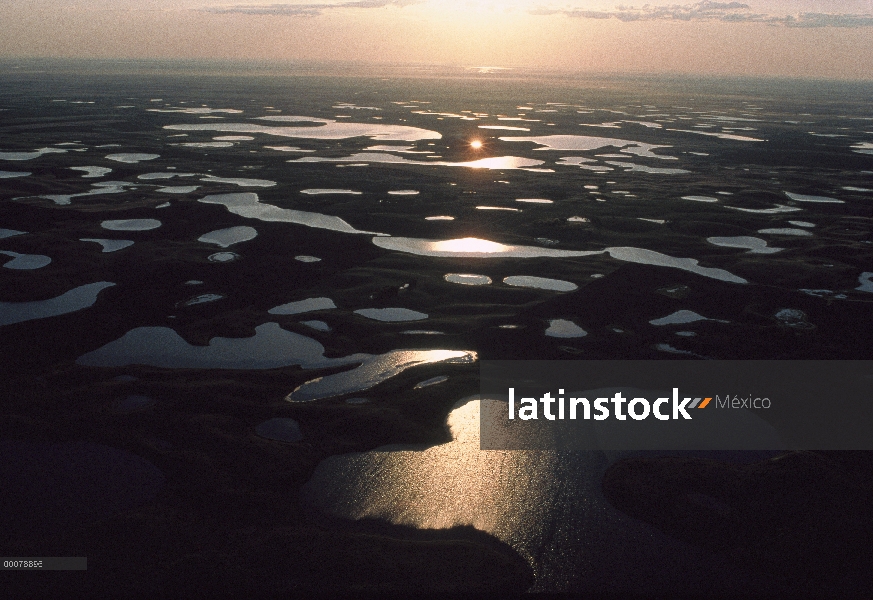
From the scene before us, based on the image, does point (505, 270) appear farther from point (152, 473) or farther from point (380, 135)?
point (380, 135)

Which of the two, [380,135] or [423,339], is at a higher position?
[380,135]

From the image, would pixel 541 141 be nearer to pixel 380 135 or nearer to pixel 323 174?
pixel 380 135

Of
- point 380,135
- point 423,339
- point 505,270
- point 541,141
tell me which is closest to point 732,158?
point 541,141

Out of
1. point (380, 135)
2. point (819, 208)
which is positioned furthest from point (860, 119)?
point (819, 208)

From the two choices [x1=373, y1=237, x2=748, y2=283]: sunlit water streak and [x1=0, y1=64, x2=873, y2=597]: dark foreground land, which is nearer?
[x1=0, y1=64, x2=873, y2=597]: dark foreground land

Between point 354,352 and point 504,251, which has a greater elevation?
point 504,251

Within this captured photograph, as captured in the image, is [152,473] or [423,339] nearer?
[152,473]

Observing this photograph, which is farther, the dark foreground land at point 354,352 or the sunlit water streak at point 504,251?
the sunlit water streak at point 504,251

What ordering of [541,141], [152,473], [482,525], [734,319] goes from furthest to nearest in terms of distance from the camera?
1. [541,141]
2. [734,319]
3. [152,473]
4. [482,525]

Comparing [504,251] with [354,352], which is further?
[504,251]

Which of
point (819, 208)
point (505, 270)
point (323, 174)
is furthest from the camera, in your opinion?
point (323, 174)
